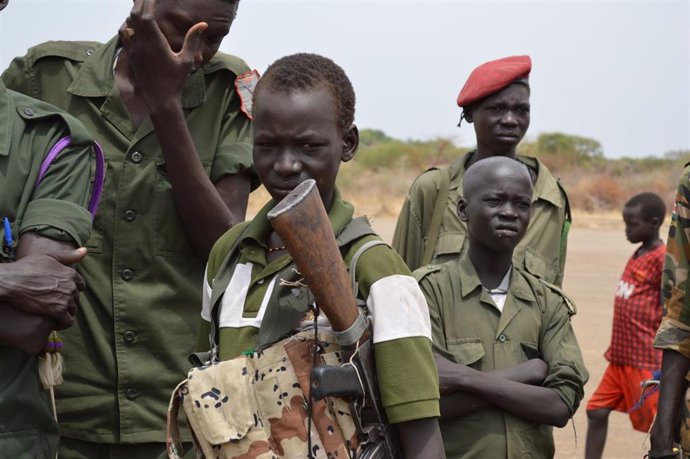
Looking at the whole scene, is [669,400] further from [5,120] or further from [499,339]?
[5,120]

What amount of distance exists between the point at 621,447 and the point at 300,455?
19.4 ft

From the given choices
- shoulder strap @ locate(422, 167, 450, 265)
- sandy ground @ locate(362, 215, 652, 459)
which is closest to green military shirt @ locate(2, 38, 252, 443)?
sandy ground @ locate(362, 215, 652, 459)

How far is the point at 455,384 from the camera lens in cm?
362

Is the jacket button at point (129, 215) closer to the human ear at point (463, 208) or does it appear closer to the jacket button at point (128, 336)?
the jacket button at point (128, 336)

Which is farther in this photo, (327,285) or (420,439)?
(420,439)

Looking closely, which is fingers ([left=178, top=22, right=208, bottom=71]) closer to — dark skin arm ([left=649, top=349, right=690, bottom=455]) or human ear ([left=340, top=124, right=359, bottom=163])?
human ear ([left=340, top=124, right=359, bottom=163])

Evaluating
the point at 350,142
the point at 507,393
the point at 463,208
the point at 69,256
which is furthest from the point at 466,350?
the point at 69,256

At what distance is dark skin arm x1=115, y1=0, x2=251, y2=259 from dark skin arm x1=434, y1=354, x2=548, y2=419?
34.0 inches

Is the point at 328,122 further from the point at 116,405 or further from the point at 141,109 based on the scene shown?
the point at 116,405

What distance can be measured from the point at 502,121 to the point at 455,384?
177 centimetres

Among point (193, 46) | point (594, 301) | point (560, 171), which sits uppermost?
point (193, 46)

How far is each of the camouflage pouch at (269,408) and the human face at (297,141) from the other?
41 centimetres

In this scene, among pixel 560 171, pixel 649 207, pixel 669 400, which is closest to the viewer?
pixel 669 400

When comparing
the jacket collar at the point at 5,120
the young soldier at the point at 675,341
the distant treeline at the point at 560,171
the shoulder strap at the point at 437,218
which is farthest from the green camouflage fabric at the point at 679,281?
the distant treeline at the point at 560,171
